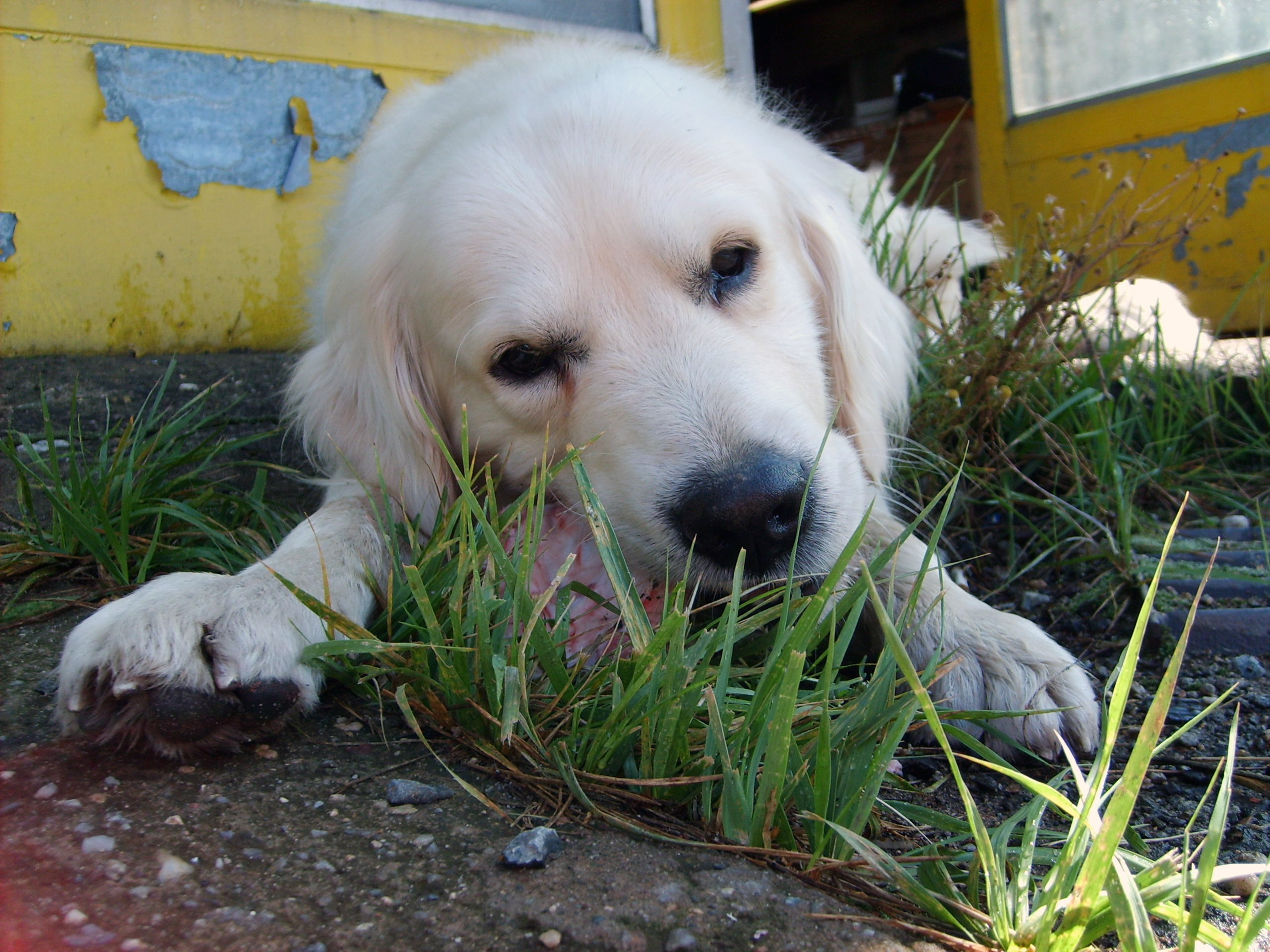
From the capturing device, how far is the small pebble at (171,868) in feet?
3.23

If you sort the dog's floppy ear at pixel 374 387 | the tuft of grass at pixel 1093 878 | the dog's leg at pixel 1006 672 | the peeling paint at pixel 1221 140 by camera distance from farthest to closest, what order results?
the peeling paint at pixel 1221 140
the dog's floppy ear at pixel 374 387
the dog's leg at pixel 1006 672
the tuft of grass at pixel 1093 878

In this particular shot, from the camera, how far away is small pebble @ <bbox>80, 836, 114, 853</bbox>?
1.02 metres

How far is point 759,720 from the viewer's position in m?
1.17

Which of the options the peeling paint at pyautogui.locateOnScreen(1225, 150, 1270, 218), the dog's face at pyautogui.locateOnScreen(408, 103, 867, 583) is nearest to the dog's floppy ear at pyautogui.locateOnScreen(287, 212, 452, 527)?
the dog's face at pyautogui.locateOnScreen(408, 103, 867, 583)

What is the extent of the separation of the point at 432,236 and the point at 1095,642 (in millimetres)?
1678

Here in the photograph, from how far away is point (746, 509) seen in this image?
158 centimetres

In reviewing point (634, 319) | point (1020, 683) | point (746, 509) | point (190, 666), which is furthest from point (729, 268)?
point (190, 666)

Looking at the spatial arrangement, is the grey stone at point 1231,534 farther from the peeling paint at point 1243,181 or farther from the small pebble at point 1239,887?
the peeling paint at point 1243,181

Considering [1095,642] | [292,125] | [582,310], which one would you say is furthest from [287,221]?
[1095,642]

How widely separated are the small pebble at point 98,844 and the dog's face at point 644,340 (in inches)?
34.4

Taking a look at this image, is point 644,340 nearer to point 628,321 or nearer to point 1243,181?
point 628,321

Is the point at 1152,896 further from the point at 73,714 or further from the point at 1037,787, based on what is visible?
the point at 73,714

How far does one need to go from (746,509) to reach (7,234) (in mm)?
3159

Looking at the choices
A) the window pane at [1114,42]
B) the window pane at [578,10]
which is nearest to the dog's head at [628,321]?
the window pane at [578,10]
